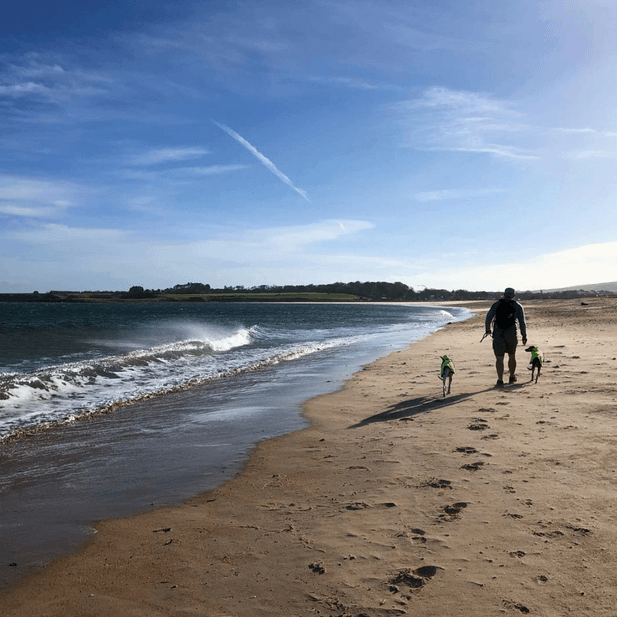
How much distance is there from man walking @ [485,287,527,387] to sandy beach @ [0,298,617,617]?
11.9 feet

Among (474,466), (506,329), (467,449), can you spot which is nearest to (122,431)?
(467,449)

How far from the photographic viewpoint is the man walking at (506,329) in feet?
37.5

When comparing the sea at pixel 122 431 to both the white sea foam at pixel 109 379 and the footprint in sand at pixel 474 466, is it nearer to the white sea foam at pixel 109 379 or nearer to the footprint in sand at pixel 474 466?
the white sea foam at pixel 109 379

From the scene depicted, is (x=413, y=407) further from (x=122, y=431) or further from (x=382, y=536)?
(x=382, y=536)

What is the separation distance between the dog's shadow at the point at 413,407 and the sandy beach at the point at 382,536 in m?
0.92

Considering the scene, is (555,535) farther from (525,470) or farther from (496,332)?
(496,332)

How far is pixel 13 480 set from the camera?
629cm

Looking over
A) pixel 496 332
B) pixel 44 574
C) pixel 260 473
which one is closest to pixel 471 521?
pixel 260 473

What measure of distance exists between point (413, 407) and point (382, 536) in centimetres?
553

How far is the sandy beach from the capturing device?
3.37m

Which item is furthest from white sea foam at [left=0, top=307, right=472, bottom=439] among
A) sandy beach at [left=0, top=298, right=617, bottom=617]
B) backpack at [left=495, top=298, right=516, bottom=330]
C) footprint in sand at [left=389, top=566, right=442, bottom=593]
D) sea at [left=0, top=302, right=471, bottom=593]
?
backpack at [left=495, top=298, right=516, bottom=330]

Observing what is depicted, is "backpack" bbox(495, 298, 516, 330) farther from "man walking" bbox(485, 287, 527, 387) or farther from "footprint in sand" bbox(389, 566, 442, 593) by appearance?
"footprint in sand" bbox(389, 566, 442, 593)

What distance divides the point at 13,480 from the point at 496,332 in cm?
970

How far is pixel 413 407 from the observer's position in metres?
9.59
